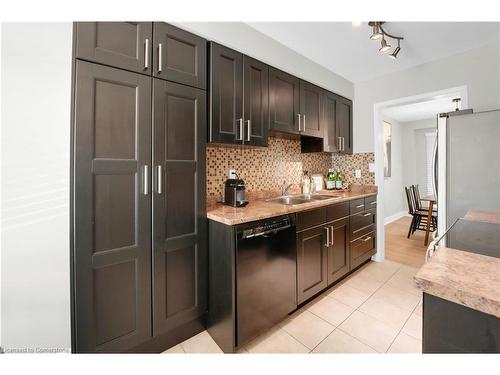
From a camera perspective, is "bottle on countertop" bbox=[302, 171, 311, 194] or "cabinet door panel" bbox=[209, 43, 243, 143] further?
"bottle on countertop" bbox=[302, 171, 311, 194]

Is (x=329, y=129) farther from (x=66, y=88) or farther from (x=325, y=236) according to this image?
(x=66, y=88)

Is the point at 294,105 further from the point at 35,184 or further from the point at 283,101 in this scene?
the point at 35,184

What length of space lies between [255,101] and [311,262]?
146 centimetres

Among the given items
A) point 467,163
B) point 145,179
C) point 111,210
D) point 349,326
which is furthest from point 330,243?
point 111,210

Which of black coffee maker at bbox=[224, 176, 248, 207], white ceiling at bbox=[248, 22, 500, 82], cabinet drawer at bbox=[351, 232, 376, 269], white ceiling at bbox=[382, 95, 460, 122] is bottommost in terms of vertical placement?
cabinet drawer at bbox=[351, 232, 376, 269]

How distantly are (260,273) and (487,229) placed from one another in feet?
4.30

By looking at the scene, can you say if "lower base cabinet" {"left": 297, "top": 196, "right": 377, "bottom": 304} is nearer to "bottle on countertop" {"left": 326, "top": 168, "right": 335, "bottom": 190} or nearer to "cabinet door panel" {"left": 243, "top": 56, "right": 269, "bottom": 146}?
"bottle on countertop" {"left": 326, "top": 168, "right": 335, "bottom": 190}

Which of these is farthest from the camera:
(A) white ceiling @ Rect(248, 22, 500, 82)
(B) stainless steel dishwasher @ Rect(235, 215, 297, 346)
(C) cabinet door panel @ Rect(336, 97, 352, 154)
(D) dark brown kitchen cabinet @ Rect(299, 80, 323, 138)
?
(C) cabinet door panel @ Rect(336, 97, 352, 154)

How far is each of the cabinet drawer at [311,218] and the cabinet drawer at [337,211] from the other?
0.09 meters

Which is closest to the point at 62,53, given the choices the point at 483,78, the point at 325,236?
the point at 325,236

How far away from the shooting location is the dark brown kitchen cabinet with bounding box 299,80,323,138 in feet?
7.61

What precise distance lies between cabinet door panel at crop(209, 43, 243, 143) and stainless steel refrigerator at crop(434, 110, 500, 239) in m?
1.60

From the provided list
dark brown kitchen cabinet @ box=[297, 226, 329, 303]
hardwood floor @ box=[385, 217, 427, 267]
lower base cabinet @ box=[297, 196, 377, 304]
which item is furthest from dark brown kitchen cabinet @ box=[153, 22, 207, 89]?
hardwood floor @ box=[385, 217, 427, 267]

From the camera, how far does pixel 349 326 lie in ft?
5.47
